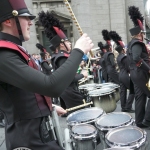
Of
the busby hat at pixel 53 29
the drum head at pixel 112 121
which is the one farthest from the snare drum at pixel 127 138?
the busby hat at pixel 53 29

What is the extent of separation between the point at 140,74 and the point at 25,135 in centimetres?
342

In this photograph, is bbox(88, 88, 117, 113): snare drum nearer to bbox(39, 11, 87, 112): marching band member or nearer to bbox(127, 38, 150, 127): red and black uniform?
bbox(39, 11, 87, 112): marching band member

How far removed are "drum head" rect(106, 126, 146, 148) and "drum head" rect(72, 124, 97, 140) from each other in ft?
0.79

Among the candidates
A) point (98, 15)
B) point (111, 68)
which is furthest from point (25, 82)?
point (98, 15)

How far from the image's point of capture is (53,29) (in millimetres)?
4949

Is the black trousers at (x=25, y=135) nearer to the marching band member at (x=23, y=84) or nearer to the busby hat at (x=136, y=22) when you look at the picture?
the marching band member at (x=23, y=84)

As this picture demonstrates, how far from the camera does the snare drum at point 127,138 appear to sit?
1.92 meters

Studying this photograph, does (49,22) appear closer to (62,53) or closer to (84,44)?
(62,53)

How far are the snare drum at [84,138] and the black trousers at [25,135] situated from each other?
0.84 m

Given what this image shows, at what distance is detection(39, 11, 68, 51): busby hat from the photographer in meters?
4.65

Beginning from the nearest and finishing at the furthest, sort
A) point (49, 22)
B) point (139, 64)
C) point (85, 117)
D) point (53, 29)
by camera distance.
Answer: point (85, 117), point (139, 64), point (49, 22), point (53, 29)

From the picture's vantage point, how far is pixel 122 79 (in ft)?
21.6

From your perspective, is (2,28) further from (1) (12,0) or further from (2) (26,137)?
(2) (26,137)

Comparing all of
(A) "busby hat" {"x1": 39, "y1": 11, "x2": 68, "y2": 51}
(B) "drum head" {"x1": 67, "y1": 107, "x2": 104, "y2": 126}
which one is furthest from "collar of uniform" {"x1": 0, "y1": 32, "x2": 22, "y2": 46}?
(A) "busby hat" {"x1": 39, "y1": 11, "x2": 68, "y2": 51}
